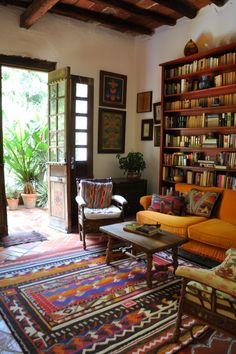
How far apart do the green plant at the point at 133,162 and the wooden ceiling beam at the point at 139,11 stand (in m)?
2.13

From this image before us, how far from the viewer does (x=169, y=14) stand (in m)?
4.56

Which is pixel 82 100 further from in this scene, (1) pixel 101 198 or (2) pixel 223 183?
(2) pixel 223 183

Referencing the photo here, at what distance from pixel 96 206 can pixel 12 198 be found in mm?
2534

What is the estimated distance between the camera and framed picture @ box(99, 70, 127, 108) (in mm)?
5176

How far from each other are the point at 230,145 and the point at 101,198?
74.3 inches

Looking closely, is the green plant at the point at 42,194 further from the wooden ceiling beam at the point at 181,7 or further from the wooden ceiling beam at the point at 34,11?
the wooden ceiling beam at the point at 181,7

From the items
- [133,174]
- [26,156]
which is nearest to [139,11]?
[133,174]

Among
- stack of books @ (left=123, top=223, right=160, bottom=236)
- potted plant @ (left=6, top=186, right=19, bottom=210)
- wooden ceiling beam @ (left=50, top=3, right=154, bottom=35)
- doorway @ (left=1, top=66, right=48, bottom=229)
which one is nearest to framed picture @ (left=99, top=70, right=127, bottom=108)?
wooden ceiling beam @ (left=50, top=3, right=154, bottom=35)

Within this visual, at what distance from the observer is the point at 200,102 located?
4.28 m

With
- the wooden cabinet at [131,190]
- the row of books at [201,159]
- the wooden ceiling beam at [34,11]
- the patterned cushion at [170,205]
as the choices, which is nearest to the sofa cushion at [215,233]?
the patterned cushion at [170,205]

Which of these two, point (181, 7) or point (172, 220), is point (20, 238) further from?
point (181, 7)

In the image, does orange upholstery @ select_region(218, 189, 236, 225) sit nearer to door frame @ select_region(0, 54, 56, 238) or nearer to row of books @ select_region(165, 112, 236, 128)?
row of books @ select_region(165, 112, 236, 128)

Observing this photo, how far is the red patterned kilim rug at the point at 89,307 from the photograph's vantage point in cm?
201

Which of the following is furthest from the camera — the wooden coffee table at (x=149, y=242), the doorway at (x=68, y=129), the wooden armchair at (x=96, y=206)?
the doorway at (x=68, y=129)
